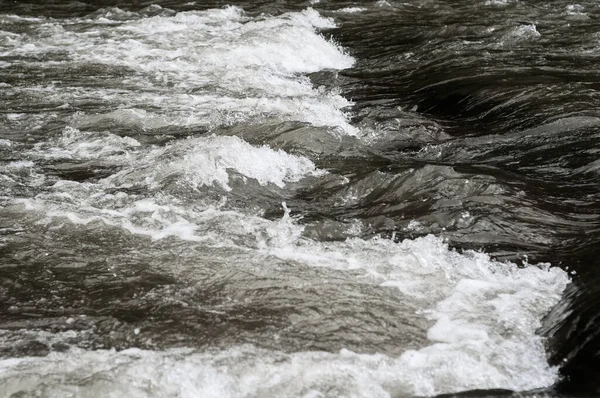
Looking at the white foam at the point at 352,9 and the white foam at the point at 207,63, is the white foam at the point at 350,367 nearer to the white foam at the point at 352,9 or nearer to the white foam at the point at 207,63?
the white foam at the point at 207,63

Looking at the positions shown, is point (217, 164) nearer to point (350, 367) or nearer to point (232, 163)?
point (232, 163)

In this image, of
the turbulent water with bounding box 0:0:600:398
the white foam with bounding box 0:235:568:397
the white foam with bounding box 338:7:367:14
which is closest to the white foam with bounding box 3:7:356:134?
the turbulent water with bounding box 0:0:600:398

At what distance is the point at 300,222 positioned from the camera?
217 inches

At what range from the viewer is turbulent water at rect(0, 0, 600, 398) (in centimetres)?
397

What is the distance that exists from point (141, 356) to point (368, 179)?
109 inches

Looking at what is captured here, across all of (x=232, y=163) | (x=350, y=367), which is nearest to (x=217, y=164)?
(x=232, y=163)

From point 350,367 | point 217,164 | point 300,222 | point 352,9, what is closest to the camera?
point 350,367

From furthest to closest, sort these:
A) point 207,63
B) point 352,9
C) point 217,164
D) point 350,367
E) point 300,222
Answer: point 352,9, point 207,63, point 217,164, point 300,222, point 350,367

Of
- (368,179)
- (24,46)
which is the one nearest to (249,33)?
(24,46)

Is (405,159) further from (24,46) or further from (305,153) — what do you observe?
(24,46)

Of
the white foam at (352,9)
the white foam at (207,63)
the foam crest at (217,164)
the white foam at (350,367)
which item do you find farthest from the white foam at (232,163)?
the white foam at (352,9)

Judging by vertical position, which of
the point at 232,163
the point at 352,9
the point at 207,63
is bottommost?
the point at 232,163

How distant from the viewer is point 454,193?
5.70 m

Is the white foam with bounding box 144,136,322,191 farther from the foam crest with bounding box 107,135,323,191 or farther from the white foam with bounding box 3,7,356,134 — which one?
the white foam with bounding box 3,7,356,134
